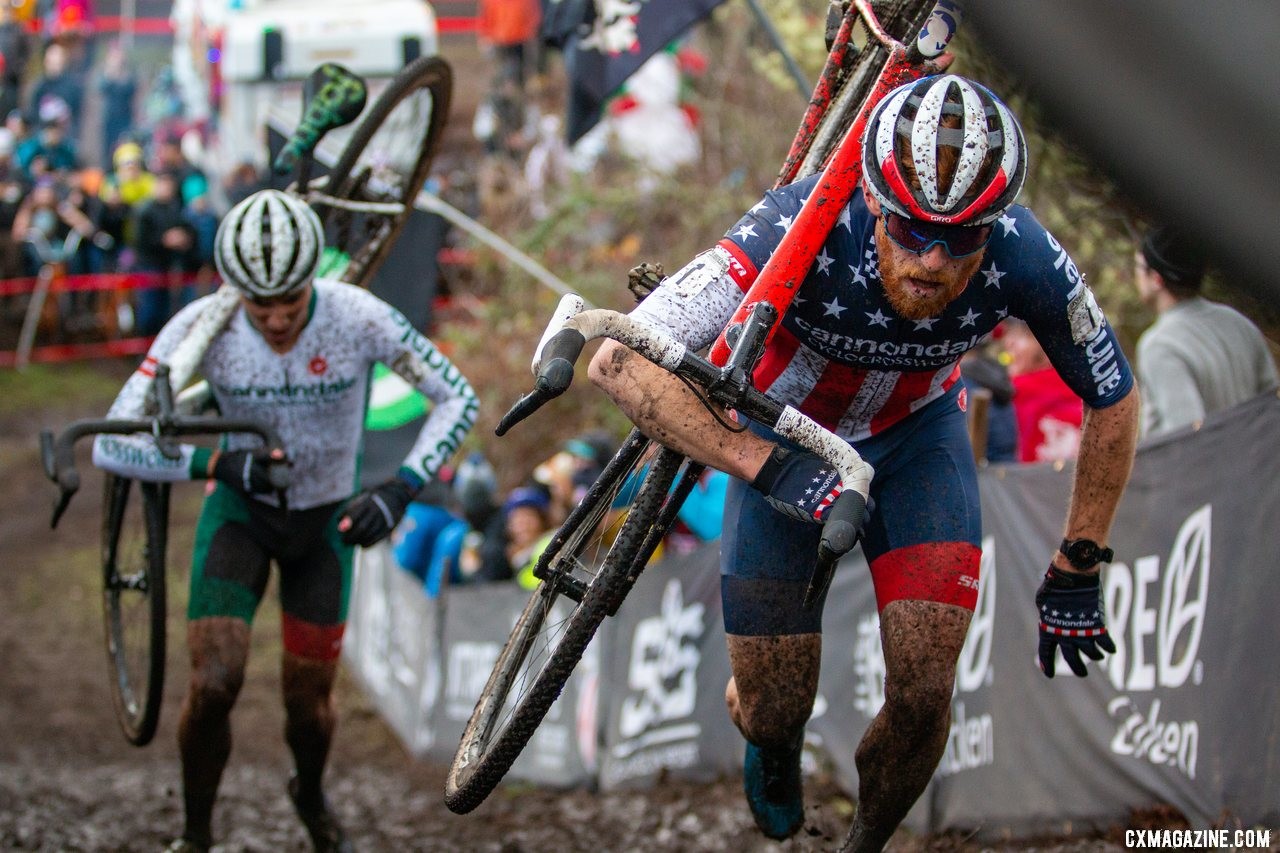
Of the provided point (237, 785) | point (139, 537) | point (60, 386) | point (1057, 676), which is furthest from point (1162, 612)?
point (60, 386)

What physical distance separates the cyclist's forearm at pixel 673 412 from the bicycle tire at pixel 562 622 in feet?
0.67

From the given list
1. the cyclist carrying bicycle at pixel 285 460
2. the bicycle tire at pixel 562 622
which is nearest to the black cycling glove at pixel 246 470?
the cyclist carrying bicycle at pixel 285 460

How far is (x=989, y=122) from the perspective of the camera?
374 centimetres

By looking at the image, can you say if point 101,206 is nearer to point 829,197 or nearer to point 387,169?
point 387,169

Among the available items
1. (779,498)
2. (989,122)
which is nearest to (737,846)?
(779,498)

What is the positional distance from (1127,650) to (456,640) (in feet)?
18.6

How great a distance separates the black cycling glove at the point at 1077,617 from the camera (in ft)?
14.2

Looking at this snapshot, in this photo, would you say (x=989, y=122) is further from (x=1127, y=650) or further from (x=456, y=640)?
(x=456, y=640)

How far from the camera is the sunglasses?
377 cm

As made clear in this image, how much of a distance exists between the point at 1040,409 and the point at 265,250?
3973 mm

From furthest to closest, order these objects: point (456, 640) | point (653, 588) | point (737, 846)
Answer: point (456, 640)
point (653, 588)
point (737, 846)

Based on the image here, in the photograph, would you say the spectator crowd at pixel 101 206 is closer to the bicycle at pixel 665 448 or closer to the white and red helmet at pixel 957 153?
the bicycle at pixel 665 448

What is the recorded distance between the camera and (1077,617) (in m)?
4.34

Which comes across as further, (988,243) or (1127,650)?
(1127,650)
